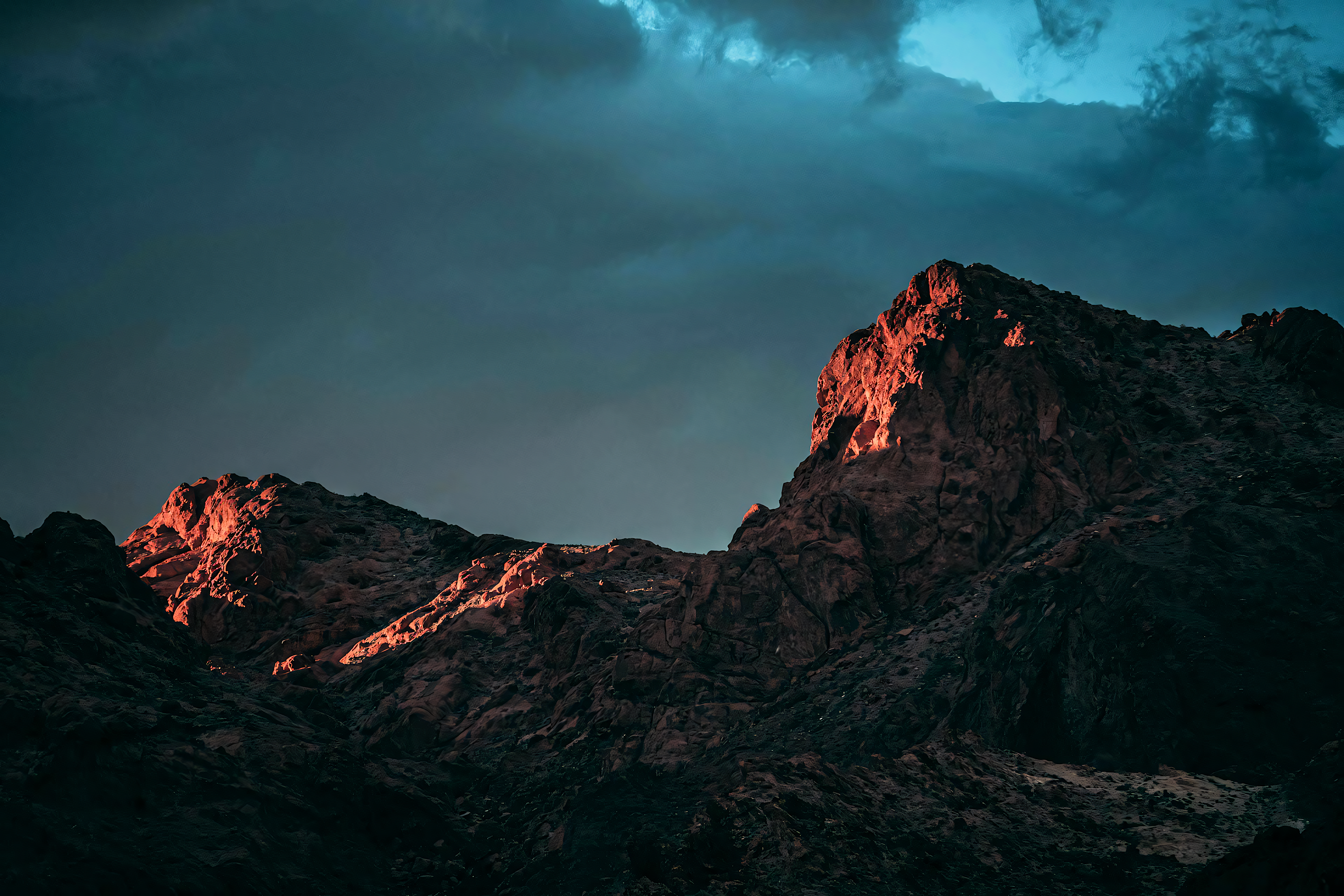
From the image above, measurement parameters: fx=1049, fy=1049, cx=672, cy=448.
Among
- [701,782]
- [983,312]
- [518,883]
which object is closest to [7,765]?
[518,883]

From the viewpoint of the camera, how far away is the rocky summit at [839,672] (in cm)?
3744

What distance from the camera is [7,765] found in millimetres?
38000

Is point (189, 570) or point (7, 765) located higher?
point (189, 570)

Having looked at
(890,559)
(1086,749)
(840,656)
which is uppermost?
(890,559)

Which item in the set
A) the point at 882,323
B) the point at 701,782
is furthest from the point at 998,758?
the point at 882,323

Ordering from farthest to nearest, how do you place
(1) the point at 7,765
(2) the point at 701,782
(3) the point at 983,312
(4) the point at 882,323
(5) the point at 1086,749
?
(4) the point at 882,323
(3) the point at 983,312
(2) the point at 701,782
(5) the point at 1086,749
(1) the point at 7,765

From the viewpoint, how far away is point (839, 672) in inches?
2247

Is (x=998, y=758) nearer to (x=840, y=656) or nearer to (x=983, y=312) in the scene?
(x=840, y=656)

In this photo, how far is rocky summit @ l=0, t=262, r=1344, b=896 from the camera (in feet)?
123

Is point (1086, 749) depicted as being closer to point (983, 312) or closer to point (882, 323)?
point (983, 312)

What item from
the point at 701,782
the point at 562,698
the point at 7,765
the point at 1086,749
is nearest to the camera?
the point at 7,765

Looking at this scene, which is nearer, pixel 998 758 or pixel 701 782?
pixel 998 758

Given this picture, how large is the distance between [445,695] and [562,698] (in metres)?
7.95

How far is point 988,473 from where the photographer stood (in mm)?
65750
